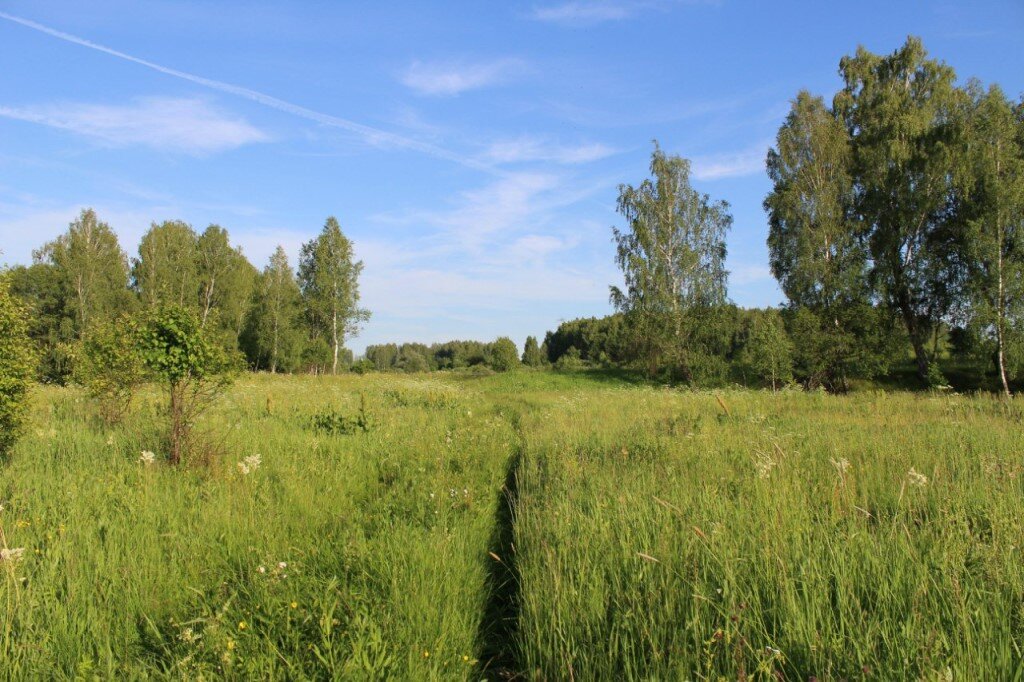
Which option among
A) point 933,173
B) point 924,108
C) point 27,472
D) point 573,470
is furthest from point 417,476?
point 924,108

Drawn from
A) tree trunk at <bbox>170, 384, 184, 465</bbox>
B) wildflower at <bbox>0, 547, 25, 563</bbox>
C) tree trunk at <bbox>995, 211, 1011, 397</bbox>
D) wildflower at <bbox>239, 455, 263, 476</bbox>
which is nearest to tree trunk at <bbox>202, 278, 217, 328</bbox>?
tree trunk at <bbox>170, 384, 184, 465</bbox>

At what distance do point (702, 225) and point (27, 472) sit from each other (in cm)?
3262

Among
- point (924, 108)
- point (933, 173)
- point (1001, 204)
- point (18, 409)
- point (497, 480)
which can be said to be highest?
point (924, 108)

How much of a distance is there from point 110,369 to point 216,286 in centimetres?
5010

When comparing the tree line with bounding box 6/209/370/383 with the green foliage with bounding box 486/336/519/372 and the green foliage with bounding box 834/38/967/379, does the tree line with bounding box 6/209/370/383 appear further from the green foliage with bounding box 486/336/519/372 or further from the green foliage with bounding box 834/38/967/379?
the green foliage with bounding box 834/38/967/379

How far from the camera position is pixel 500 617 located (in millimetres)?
3918

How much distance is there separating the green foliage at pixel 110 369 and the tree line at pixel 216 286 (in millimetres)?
39218

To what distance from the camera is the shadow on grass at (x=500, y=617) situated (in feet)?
11.1

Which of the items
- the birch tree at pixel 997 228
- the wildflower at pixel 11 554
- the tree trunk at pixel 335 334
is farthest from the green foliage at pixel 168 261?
the birch tree at pixel 997 228

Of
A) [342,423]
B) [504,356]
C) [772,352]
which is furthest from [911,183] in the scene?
[504,356]

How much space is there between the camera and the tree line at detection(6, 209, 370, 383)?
145 ft

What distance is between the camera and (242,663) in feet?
9.33

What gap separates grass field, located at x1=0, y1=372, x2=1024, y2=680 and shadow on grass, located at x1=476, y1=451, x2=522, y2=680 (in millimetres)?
22

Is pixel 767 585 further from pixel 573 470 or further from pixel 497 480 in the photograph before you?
pixel 497 480
